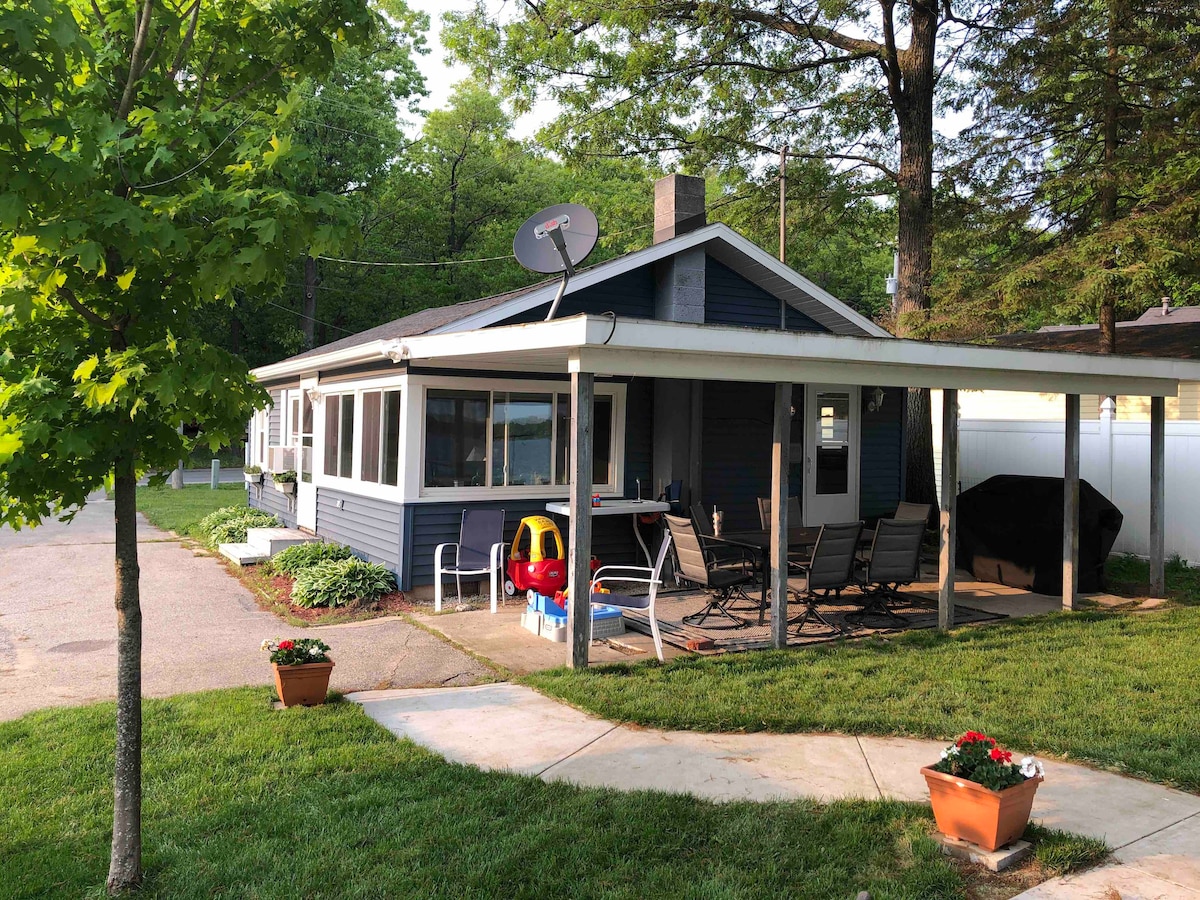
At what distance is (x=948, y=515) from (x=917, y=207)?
7653 mm

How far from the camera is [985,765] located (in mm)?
3744

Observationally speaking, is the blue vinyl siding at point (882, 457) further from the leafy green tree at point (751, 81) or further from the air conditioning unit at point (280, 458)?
the air conditioning unit at point (280, 458)

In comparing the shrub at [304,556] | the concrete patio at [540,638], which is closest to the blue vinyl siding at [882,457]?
the concrete patio at [540,638]

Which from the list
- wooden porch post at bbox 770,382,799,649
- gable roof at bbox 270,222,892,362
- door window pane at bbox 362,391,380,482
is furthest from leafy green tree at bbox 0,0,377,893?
door window pane at bbox 362,391,380,482

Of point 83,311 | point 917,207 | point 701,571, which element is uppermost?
point 917,207

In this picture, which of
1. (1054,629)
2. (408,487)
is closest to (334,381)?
(408,487)

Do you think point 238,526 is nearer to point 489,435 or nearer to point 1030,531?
point 489,435

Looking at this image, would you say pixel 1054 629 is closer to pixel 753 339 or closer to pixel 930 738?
pixel 930 738

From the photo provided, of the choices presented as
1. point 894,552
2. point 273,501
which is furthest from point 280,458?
point 894,552

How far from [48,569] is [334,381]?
4.24 m

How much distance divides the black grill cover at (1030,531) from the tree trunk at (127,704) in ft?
30.4

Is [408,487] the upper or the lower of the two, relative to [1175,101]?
lower

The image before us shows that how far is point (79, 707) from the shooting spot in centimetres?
561

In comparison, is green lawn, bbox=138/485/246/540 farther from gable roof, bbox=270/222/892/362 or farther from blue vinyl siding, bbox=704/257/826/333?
blue vinyl siding, bbox=704/257/826/333
